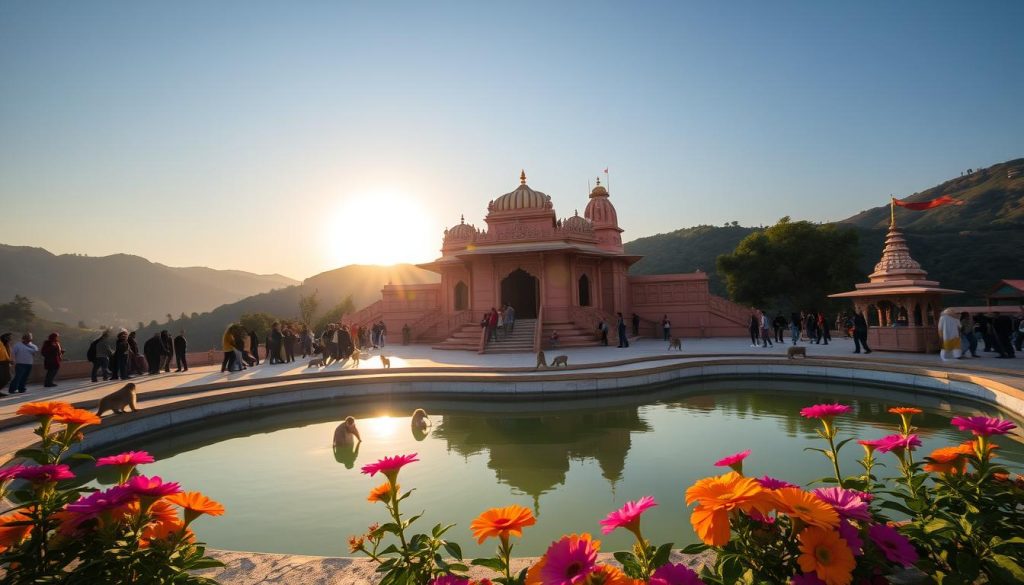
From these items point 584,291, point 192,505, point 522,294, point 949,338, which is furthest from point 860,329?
point 192,505

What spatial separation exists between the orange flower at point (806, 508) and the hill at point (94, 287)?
148 metres

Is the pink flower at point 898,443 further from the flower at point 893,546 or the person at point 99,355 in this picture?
the person at point 99,355

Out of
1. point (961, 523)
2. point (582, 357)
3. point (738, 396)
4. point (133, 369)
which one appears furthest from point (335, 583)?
point (133, 369)

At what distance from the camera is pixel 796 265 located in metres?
34.6

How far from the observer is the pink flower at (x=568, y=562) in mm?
1267

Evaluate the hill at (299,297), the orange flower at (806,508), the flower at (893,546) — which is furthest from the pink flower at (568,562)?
the hill at (299,297)

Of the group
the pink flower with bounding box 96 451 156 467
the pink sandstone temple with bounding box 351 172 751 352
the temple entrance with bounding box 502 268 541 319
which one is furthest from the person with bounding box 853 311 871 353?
the pink flower with bounding box 96 451 156 467

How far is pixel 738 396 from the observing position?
10922 millimetres

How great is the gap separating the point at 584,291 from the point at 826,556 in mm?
22189

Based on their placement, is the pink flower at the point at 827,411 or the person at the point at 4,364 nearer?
the pink flower at the point at 827,411

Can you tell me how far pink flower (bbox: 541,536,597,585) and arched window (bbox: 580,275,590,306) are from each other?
22096 millimetres

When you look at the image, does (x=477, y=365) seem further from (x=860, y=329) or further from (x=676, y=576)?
(x=676, y=576)

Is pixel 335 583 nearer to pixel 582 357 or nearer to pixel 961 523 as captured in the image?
pixel 961 523

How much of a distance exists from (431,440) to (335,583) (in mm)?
4954
